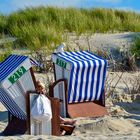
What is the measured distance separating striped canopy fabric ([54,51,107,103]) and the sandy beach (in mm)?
371

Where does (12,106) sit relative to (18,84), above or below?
below

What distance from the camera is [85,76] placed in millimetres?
8641

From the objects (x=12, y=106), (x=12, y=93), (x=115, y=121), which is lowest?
(x=115, y=121)

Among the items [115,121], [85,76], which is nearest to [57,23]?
[85,76]

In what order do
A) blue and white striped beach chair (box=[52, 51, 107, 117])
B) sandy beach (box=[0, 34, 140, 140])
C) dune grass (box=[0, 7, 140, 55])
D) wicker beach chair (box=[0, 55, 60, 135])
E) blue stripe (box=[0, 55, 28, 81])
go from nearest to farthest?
sandy beach (box=[0, 34, 140, 140])
wicker beach chair (box=[0, 55, 60, 135])
blue stripe (box=[0, 55, 28, 81])
blue and white striped beach chair (box=[52, 51, 107, 117])
dune grass (box=[0, 7, 140, 55])

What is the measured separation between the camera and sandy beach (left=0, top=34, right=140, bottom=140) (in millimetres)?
6611

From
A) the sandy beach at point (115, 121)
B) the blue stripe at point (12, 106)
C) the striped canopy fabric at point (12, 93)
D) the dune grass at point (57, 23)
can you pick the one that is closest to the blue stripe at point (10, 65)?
the striped canopy fabric at point (12, 93)

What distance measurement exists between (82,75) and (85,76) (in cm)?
5

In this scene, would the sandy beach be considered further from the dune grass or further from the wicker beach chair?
the dune grass

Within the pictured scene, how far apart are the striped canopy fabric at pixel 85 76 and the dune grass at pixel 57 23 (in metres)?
6.46

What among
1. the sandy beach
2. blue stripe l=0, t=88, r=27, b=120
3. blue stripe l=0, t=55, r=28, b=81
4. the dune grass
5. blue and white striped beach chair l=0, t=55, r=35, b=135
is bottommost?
the sandy beach

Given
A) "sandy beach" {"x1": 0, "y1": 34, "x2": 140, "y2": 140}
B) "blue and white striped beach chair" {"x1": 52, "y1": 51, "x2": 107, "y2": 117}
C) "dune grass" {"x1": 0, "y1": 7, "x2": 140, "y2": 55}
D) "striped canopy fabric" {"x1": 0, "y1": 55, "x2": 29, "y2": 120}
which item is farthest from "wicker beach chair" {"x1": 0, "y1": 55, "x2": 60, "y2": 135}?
"dune grass" {"x1": 0, "y1": 7, "x2": 140, "y2": 55}

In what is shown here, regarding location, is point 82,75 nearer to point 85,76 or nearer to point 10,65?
point 85,76

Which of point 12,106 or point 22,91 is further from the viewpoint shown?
point 12,106
